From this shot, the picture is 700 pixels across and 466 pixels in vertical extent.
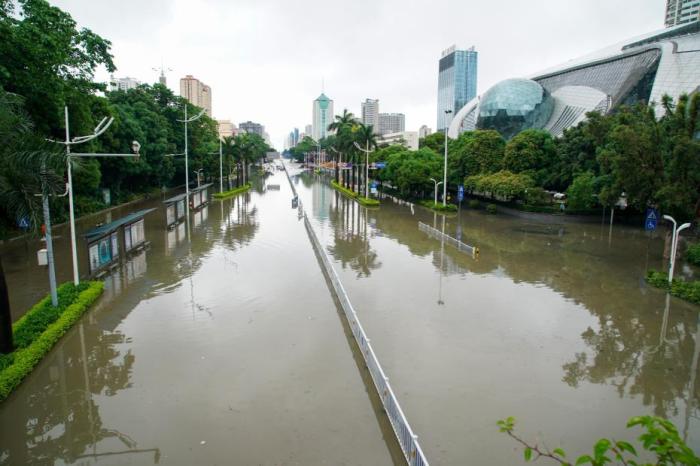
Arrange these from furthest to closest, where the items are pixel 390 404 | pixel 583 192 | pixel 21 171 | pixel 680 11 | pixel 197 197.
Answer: pixel 680 11 → pixel 197 197 → pixel 583 192 → pixel 21 171 → pixel 390 404

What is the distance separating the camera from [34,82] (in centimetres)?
2097

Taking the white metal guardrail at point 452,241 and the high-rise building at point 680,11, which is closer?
the white metal guardrail at point 452,241

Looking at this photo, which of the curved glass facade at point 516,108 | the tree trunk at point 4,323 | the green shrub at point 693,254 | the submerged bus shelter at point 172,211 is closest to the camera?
the tree trunk at point 4,323

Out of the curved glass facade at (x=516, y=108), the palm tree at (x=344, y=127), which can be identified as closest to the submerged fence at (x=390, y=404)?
the palm tree at (x=344, y=127)

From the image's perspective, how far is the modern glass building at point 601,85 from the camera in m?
48.2

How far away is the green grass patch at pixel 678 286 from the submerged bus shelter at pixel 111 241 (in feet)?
67.4

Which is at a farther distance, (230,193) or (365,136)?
(230,193)

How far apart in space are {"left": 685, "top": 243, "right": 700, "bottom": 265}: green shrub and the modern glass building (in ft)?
94.8

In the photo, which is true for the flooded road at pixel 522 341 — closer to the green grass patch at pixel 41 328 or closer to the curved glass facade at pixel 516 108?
the green grass patch at pixel 41 328

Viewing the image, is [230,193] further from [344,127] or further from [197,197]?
[344,127]

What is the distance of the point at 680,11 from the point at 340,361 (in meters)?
185

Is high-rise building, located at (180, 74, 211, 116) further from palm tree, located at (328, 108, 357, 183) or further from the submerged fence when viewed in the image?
the submerged fence

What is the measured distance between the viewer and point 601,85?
5931 centimetres

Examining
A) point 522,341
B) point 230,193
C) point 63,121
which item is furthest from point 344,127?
point 522,341
